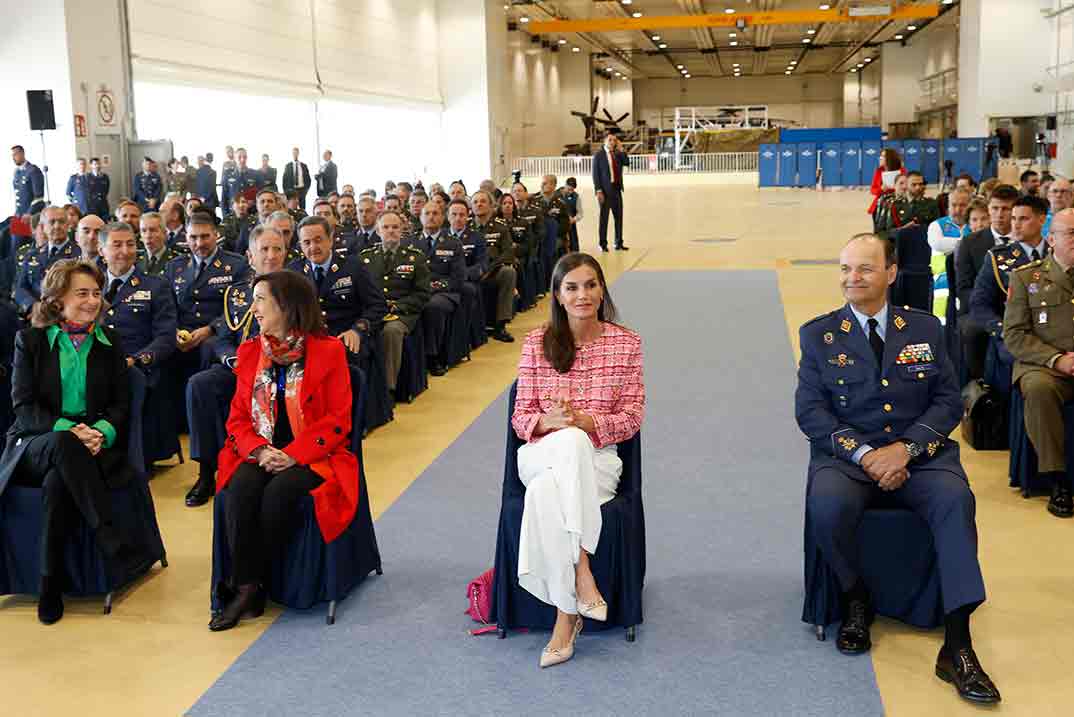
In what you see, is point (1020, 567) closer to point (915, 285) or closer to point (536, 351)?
point (536, 351)

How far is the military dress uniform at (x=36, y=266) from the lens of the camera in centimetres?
663

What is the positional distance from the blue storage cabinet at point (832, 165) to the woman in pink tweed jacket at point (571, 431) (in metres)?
30.3

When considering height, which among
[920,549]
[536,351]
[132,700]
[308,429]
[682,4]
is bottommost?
[132,700]

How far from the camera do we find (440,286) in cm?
802

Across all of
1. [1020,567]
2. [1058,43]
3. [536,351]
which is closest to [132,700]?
[536,351]

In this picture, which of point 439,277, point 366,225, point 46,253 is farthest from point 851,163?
point 46,253

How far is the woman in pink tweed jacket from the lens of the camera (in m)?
3.29

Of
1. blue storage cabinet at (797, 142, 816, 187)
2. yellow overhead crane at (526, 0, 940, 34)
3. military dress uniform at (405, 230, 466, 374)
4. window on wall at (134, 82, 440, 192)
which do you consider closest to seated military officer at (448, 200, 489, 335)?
military dress uniform at (405, 230, 466, 374)

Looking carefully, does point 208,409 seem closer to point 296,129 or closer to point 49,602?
point 49,602

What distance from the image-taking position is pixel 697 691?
10.3 ft

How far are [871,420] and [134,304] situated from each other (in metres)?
3.61

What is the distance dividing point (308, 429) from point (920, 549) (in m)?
1.98

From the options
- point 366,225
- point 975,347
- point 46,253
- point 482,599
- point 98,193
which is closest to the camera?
point 482,599

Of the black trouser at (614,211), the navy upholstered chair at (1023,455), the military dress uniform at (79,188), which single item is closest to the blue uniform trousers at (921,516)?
the navy upholstered chair at (1023,455)
